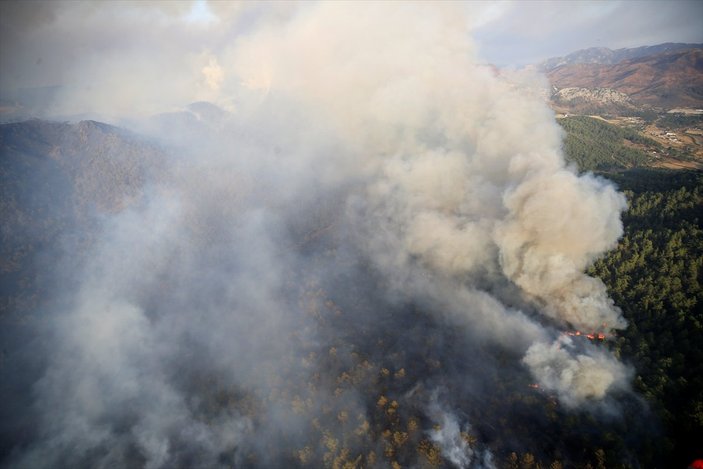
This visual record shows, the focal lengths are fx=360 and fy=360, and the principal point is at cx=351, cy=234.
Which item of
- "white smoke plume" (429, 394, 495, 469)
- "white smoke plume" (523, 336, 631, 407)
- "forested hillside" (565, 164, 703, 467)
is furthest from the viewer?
"white smoke plume" (523, 336, 631, 407)

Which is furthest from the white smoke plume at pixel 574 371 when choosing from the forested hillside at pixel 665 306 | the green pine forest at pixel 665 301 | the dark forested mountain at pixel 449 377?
the green pine forest at pixel 665 301

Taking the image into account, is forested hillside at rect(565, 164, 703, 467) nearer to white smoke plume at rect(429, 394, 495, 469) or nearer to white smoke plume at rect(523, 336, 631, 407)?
white smoke plume at rect(523, 336, 631, 407)

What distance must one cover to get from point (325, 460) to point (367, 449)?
533 centimetres

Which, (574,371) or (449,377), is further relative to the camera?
(449,377)

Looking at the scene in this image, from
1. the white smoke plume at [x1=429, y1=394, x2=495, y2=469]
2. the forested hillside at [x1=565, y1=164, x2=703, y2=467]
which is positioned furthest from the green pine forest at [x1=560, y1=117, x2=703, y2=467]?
the white smoke plume at [x1=429, y1=394, x2=495, y2=469]

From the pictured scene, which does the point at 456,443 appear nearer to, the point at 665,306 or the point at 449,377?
the point at 449,377

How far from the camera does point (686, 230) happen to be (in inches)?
2628

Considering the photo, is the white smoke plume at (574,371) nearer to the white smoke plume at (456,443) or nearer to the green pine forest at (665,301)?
the green pine forest at (665,301)

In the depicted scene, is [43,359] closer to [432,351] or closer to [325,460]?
[325,460]

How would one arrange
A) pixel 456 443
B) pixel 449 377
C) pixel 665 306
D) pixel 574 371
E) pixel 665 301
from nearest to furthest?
pixel 456 443
pixel 574 371
pixel 449 377
pixel 665 306
pixel 665 301

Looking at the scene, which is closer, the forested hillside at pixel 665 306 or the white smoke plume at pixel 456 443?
the forested hillside at pixel 665 306

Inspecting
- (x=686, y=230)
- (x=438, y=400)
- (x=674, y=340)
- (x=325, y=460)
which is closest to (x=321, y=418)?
(x=325, y=460)

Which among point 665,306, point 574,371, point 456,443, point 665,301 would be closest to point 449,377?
point 456,443

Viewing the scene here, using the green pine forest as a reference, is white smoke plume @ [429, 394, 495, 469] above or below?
below
